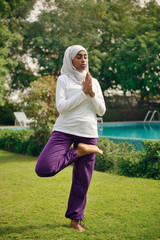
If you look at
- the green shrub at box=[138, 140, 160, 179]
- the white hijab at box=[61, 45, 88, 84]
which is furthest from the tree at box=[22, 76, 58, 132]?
the white hijab at box=[61, 45, 88, 84]

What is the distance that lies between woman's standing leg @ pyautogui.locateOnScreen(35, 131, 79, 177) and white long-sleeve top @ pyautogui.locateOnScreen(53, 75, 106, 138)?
0.28 ft

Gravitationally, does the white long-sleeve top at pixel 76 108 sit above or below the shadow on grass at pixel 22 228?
above

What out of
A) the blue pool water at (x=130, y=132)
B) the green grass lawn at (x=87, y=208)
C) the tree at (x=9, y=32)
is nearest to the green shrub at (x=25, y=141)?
the green grass lawn at (x=87, y=208)

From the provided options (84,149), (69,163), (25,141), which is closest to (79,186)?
(69,163)

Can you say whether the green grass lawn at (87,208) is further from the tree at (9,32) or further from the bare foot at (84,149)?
the tree at (9,32)

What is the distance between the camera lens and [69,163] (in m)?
2.60

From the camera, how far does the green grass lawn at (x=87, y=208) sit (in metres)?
2.68

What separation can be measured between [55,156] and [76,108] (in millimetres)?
480

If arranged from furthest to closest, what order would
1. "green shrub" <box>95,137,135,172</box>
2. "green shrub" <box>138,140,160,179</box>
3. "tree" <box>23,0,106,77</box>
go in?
"tree" <box>23,0,106,77</box>
"green shrub" <box>95,137,135,172</box>
"green shrub" <box>138,140,160,179</box>

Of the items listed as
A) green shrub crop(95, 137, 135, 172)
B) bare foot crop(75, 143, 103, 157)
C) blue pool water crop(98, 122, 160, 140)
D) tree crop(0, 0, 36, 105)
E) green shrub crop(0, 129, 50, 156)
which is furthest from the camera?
blue pool water crop(98, 122, 160, 140)

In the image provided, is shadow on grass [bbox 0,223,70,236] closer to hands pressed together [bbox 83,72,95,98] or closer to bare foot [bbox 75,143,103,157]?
bare foot [bbox 75,143,103,157]

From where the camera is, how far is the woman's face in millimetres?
2691

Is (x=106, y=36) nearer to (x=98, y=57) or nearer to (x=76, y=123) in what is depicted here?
(x=98, y=57)

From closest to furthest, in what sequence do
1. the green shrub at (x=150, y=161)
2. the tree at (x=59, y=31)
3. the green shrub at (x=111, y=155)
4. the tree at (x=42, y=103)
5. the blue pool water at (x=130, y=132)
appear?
the green shrub at (x=150, y=161) < the green shrub at (x=111, y=155) < the tree at (x=42, y=103) < the blue pool water at (x=130, y=132) < the tree at (x=59, y=31)
